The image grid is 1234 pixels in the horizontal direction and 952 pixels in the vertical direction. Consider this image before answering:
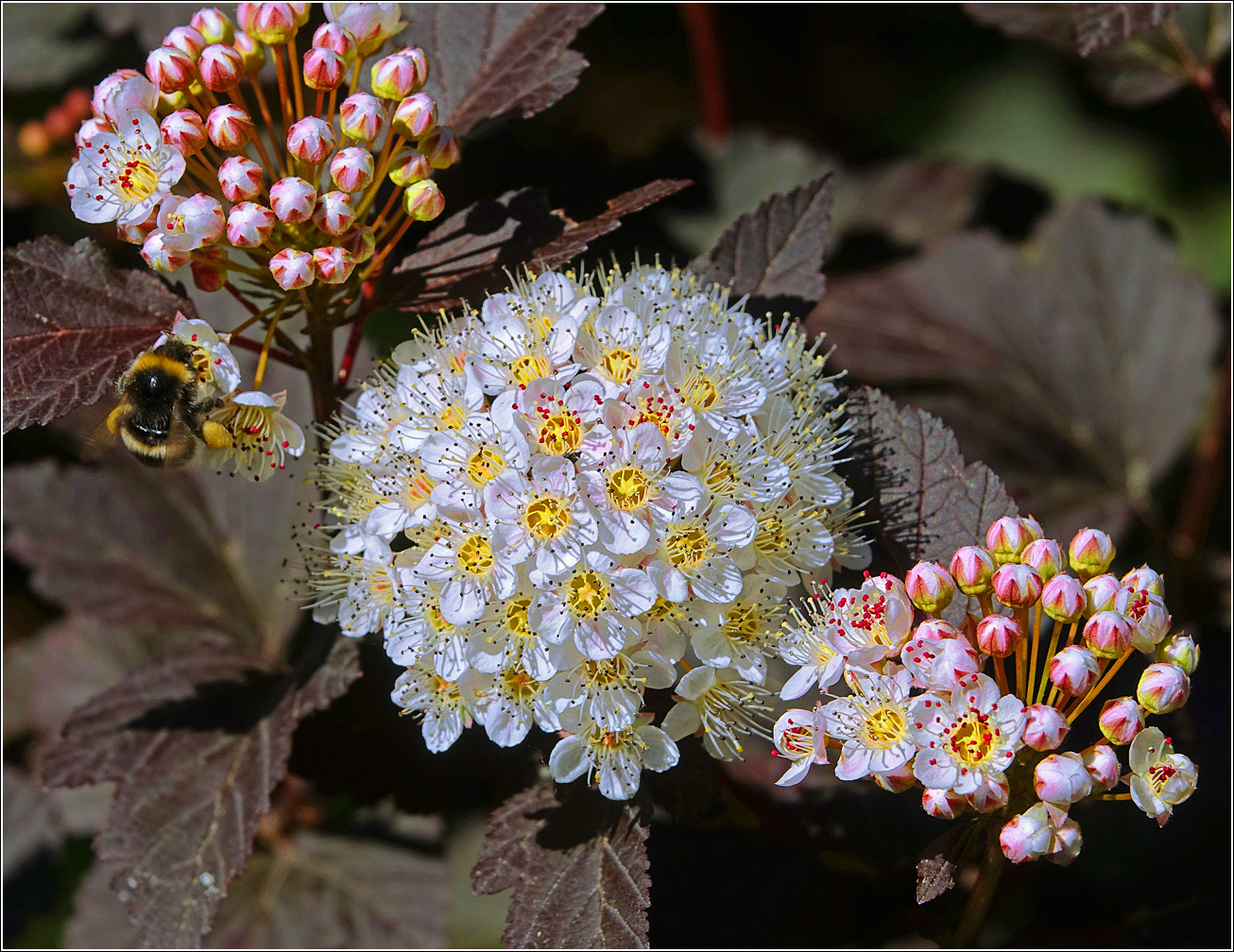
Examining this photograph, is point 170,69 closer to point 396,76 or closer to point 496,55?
point 396,76

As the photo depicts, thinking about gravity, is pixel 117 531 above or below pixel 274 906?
above

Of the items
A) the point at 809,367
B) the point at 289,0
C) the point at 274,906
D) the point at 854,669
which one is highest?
the point at 289,0

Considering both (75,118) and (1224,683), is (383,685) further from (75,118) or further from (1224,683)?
(75,118)

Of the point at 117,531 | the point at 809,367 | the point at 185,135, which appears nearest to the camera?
the point at 185,135

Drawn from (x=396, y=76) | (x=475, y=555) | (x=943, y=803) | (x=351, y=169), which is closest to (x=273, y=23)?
(x=396, y=76)

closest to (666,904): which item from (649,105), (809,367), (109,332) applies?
(809,367)

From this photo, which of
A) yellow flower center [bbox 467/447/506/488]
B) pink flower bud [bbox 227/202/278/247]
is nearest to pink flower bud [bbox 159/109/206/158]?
pink flower bud [bbox 227/202/278/247]

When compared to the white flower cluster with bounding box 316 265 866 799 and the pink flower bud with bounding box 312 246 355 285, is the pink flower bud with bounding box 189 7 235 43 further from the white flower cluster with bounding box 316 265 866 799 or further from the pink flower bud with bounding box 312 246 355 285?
the white flower cluster with bounding box 316 265 866 799

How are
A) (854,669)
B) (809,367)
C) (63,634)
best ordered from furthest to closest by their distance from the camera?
(63,634), (809,367), (854,669)
